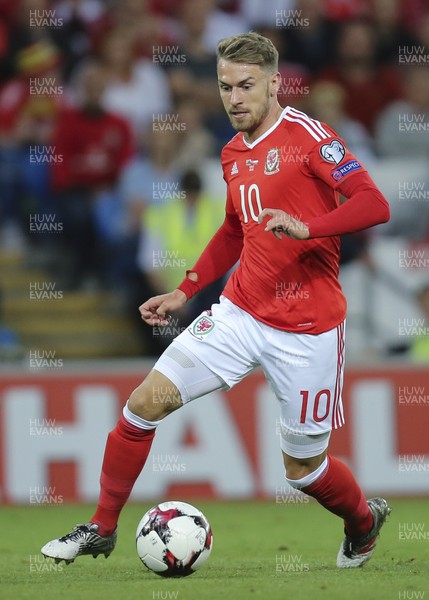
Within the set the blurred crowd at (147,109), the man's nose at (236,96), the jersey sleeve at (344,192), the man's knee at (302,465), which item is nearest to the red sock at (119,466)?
the man's knee at (302,465)

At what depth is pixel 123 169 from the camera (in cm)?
1074

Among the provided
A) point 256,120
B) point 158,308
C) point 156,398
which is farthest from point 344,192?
point 156,398

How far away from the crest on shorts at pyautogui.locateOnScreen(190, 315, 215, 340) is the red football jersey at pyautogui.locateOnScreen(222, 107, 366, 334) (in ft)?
0.52

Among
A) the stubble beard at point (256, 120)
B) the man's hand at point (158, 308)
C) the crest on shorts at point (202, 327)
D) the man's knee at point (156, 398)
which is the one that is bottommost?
the man's knee at point (156, 398)

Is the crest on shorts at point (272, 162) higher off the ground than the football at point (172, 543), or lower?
higher

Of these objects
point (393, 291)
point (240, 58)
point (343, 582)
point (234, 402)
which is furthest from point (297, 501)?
point (240, 58)

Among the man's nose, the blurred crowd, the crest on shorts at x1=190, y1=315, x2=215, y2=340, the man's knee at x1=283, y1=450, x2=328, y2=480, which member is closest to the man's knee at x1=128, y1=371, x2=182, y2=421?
the crest on shorts at x1=190, y1=315, x2=215, y2=340

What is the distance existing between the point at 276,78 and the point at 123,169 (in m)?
5.55

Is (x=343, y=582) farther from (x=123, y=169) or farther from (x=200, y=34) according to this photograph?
(x=200, y=34)

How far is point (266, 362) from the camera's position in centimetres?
533

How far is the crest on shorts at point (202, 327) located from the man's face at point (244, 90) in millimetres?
861

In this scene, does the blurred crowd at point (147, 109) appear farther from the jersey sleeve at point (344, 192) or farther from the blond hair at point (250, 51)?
the jersey sleeve at point (344, 192)

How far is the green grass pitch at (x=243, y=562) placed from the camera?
4.82 meters

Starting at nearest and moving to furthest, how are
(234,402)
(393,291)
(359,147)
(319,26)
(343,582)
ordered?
(343,582)
(234,402)
(393,291)
(359,147)
(319,26)
